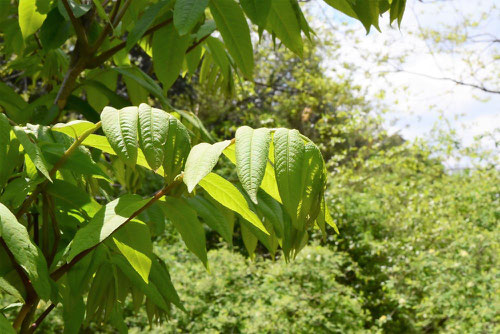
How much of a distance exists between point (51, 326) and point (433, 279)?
3287 mm

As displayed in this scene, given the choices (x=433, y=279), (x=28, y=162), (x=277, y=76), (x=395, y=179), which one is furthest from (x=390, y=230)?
(x=28, y=162)

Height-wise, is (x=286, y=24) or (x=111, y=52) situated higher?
(x=286, y=24)

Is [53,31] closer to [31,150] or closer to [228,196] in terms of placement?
[31,150]

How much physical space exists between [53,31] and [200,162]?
0.71 meters

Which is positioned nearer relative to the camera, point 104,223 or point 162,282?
point 104,223

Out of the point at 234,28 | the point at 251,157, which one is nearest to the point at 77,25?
the point at 234,28

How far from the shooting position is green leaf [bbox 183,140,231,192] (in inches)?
22.7

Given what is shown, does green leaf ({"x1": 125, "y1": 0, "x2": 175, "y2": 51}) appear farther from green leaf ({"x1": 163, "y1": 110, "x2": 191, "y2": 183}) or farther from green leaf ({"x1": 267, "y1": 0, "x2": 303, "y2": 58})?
green leaf ({"x1": 163, "y1": 110, "x2": 191, "y2": 183})

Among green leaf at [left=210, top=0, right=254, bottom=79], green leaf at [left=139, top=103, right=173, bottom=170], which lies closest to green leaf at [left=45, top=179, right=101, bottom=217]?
green leaf at [left=139, top=103, right=173, bottom=170]

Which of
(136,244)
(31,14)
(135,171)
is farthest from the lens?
(31,14)

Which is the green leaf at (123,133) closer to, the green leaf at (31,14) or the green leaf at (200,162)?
the green leaf at (200,162)

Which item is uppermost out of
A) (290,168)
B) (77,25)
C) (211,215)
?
(77,25)

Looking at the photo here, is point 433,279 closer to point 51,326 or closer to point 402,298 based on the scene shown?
point 402,298

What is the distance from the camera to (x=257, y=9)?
0.79m
